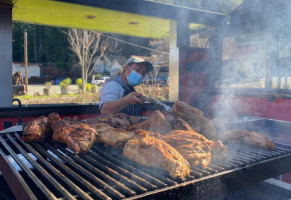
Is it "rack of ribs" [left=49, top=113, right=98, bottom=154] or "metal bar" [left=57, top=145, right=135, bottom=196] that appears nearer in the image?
"metal bar" [left=57, top=145, right=135, bottom=196]

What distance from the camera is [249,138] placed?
298 centimetres

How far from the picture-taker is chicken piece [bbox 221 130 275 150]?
286cm

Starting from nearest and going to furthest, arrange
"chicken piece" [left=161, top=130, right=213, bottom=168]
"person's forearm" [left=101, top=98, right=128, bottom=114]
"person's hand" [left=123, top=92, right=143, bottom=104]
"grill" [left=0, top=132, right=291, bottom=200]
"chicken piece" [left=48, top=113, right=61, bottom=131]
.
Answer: "grill" [left=0, top=132, right=291, bottom=200] < "chicken piece" [left=161, top=130, right=213, bottom=168] < "chicken piece" [left=48, top=113, right=61, bottom=131] < "person's hand" [left=123, top=92, right=143, bottom=104] < "person's forearm" [left=101, top=98, right=128, bottom=114]

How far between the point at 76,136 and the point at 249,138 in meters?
1.93

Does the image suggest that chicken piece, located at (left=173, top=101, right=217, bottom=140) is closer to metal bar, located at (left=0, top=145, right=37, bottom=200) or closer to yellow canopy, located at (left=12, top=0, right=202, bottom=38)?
metal bar, located at (left=0, top=145, right=37, bottom=200)

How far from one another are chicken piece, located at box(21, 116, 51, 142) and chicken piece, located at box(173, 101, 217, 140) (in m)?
1.54

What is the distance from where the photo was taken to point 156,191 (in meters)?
1.77

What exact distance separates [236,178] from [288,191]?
6.79 ft

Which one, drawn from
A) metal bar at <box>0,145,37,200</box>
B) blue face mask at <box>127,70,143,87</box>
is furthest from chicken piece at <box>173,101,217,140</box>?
metal bar at <box>0,145,37,200</box>

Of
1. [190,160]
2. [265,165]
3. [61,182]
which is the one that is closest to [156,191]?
[190,160]

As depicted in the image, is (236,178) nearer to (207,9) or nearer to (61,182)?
(61,182)

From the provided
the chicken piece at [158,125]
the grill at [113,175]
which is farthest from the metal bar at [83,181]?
the chicken piece at [158,125]

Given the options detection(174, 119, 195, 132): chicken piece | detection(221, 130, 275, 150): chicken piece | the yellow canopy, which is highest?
the yellow canopy

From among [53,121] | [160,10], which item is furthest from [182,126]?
[160,10]
